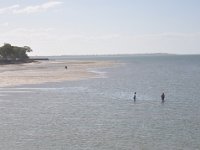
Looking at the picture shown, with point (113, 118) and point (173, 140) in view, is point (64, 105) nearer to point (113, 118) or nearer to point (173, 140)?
point (113, 118)

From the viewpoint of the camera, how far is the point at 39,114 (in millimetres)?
49656

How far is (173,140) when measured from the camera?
36438mm

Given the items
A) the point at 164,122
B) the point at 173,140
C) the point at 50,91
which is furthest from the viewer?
the point at 50,91

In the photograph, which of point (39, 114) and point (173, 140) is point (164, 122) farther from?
point (39, 114)

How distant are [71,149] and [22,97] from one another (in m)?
32.7

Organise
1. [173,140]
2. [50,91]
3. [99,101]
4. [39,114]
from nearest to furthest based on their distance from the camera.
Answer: [173,140]
[39,114]
[99,101]
[50,91]

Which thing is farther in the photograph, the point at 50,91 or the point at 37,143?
the point at 50,91

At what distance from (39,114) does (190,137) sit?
61.5 ft

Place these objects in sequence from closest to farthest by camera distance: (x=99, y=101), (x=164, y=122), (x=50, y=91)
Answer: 1. (x=164, y=122)
2. (x=99, y=101)
3. (x=50, y=91)

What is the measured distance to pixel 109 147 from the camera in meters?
34.2

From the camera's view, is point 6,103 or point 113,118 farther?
point 6,103

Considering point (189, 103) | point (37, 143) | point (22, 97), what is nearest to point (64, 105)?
point (22, 97)

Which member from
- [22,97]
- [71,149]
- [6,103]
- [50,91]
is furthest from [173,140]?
[50,91]

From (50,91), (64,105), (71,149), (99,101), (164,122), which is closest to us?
(71,149)
